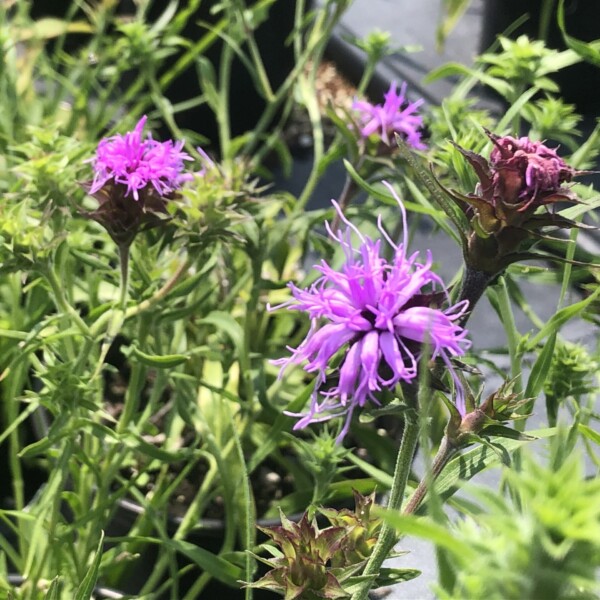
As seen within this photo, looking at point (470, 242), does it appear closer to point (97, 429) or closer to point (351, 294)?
point (351, 294)

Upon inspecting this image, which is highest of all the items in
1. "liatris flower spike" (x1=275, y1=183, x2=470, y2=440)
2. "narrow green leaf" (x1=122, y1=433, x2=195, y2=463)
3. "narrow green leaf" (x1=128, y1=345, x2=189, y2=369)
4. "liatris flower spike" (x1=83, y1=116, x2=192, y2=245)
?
"liatris flower spike" (x1=275, y1=183, x2=470, y2=440)

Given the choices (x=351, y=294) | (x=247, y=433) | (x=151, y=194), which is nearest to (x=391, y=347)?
(x=351, y=294)

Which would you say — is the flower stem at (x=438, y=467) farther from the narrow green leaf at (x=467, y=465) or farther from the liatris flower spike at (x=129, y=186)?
the liatris flower spike at (x=129, y=186)

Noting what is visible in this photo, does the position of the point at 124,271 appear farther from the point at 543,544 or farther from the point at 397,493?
the point at 543,544

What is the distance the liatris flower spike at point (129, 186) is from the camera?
0.44m

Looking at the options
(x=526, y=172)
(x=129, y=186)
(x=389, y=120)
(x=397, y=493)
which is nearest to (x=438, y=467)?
(x=397, y=493)

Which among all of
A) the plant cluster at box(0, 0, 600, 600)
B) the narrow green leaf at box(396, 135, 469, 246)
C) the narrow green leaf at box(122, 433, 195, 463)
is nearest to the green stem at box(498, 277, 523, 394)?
the plant cluster at box(0, 0, 600, 600)

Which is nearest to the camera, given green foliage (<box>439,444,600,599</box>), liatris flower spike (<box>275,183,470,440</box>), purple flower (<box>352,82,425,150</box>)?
green foliage (<box>439,444,600,599</box>)

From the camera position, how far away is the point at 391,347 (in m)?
0.29

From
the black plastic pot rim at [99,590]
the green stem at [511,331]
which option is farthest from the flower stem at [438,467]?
the black plastic pot rim at [99,590]

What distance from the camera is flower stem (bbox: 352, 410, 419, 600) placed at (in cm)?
31

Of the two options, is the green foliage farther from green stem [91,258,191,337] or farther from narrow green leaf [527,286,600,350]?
green stem [91,258,191,337]

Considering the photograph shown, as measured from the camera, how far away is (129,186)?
0.43 m

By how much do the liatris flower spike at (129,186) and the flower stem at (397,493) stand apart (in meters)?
0.21
